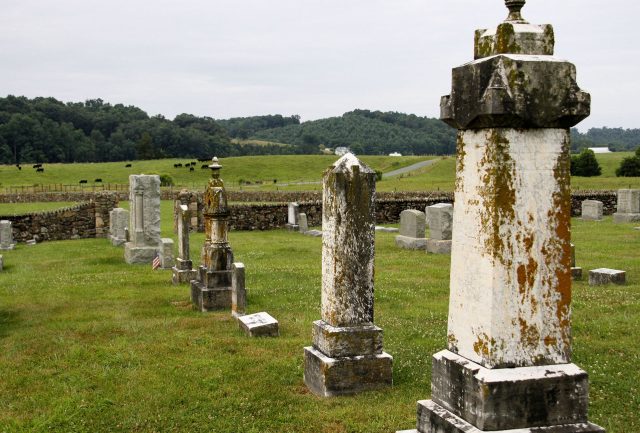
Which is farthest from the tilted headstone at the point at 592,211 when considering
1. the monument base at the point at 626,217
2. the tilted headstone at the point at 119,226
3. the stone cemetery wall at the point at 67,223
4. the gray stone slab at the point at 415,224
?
the stone cemetery wall at the point at 67,223

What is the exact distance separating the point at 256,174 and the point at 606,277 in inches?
2866

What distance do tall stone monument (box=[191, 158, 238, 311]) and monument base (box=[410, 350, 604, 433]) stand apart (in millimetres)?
9003

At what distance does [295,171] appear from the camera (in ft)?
290

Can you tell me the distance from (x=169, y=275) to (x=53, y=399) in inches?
382

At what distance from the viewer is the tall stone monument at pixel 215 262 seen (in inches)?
501

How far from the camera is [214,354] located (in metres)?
9.33

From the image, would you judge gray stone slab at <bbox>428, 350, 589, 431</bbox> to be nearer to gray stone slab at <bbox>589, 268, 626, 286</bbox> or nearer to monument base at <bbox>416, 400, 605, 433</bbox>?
monument base at <bbox>416, 400, 605, 433</bbox>

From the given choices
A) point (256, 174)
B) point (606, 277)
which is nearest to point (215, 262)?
point (606, 277)

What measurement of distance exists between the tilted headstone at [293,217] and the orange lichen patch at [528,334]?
26024mm

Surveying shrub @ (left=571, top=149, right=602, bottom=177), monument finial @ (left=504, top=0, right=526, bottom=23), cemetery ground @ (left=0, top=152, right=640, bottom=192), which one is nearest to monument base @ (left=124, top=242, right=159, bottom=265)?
monument finial @ (left=504, top=0, right=526, bottom=23)

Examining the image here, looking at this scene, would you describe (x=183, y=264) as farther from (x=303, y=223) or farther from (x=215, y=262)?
(x=303, y=223)

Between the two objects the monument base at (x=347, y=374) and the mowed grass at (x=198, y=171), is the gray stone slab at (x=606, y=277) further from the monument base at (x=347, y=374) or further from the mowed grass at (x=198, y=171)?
the mowed grass at (x=198, y=171)

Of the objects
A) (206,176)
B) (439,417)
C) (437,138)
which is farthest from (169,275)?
(437,138)

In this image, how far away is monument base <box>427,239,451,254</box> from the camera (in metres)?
20.3
